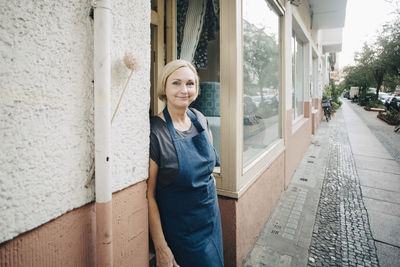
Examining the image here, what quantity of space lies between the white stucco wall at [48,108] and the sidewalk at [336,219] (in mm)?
2369

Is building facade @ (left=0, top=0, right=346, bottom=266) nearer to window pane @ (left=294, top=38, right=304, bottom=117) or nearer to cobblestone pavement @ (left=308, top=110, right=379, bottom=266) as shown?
cobblestone pavement @ (left=308, top=110, right=379, bottom=266)

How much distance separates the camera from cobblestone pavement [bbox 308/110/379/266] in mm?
2857

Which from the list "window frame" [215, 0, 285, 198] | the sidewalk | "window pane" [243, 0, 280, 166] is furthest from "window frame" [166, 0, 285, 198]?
the sidewalk

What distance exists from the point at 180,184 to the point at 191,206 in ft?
0.64

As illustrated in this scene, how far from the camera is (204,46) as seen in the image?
3055mm

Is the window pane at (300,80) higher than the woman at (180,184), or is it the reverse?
the window pane at (300,80)

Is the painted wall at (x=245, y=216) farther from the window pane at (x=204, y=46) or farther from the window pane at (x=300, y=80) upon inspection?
the window pane at (x=300, y=80)

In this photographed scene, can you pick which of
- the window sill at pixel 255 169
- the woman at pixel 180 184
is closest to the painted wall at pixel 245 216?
the window sill at pixel 255 169

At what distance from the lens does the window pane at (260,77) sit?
115 inches

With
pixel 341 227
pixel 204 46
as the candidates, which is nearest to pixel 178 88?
pixel 204 46

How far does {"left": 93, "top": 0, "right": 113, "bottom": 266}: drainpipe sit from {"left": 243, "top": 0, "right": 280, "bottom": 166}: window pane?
6.51 feet

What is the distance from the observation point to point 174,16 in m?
2.89

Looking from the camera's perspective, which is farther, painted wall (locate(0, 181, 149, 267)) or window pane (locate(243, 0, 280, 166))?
window pane (locate(243, 0, 280, 166))

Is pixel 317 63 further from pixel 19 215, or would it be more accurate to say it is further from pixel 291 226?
pixel 19 215
